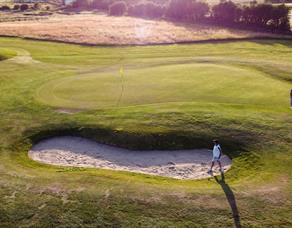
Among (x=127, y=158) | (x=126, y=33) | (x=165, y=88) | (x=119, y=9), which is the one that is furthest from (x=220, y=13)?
(x=127, y=158)

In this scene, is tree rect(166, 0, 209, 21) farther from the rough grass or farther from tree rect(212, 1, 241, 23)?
the rough grass

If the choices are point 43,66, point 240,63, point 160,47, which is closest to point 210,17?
point 160,47

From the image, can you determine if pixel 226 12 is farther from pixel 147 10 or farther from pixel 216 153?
pixel 216 153

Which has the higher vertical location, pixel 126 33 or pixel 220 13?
pixel 220 13

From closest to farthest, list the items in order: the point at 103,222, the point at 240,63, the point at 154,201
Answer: the point at 103,222, the point at 154,201, the point at 240,63

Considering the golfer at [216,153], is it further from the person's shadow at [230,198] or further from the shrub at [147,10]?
the shrub at [147,10]

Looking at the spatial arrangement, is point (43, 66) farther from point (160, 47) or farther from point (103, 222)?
point (103, 222)

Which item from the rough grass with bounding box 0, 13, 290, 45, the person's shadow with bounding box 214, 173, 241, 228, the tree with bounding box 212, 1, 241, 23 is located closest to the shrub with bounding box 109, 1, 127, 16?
the rough grass with bounding box 0, 13, 290, 45
